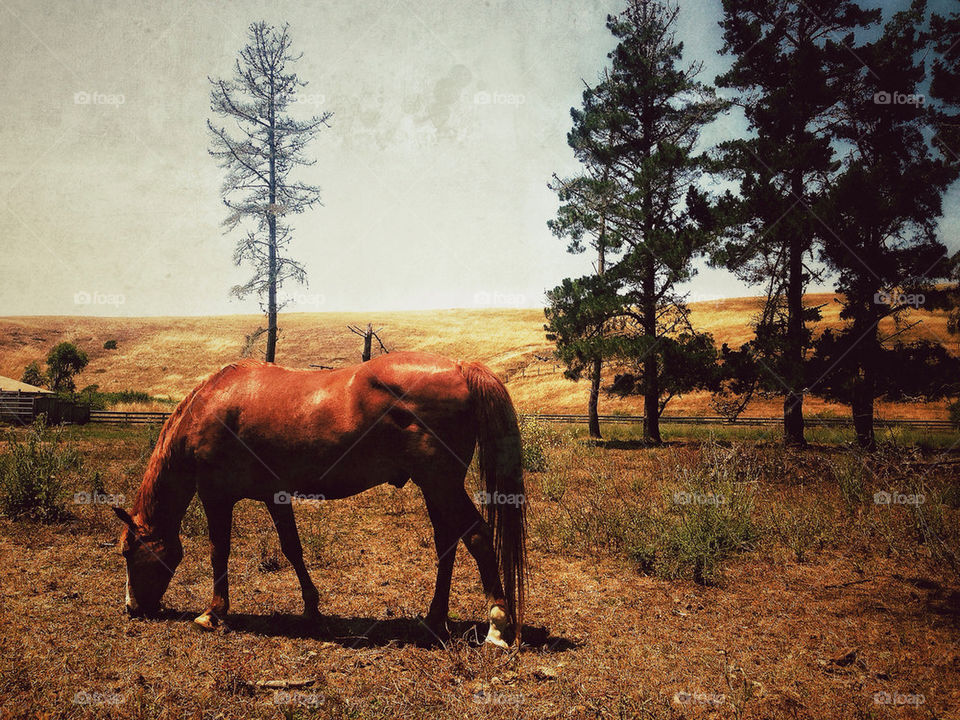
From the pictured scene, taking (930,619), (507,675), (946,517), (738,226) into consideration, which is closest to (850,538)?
(946,517)

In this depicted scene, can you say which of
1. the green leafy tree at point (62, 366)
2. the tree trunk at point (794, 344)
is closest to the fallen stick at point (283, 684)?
the tree trunk at point (794, 344)

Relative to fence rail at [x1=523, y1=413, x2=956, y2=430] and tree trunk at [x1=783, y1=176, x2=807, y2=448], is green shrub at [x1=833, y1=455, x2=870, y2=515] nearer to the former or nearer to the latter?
tree trunk at [x1=783, y1=176, x2=807, y2=448]

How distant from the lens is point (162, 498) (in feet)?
16.1

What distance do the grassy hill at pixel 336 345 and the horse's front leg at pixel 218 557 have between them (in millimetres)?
33954

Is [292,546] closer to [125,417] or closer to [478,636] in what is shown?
[478,636]

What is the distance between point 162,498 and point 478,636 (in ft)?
10.4

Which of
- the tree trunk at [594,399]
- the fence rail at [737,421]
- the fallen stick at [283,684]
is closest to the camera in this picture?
the fallen stick at [283,684]

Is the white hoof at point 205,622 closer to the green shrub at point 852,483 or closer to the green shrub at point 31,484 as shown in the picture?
the green shrub at point 31,484

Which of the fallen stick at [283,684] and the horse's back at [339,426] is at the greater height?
the horse's back at [339,426]

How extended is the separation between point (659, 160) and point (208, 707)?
720 inches

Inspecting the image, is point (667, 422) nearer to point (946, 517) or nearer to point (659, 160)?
point (659, 160)

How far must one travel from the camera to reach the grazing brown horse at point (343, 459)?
4.32 meters

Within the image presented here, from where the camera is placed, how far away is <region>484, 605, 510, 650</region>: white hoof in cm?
416

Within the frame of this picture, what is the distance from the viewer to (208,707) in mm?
3264
